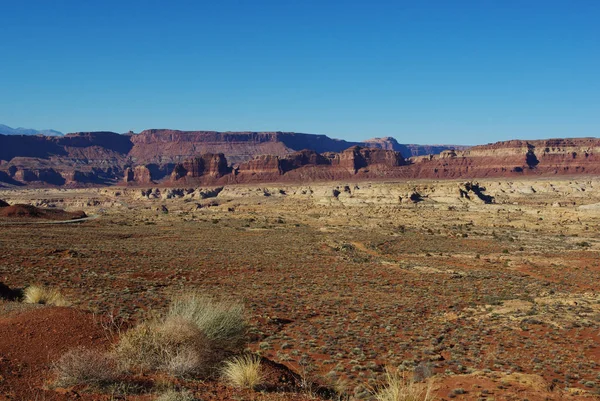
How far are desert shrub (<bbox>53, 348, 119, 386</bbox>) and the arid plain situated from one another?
18 cm

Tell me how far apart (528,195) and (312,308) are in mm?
105041

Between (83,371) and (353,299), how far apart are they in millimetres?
13189

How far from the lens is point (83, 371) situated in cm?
672

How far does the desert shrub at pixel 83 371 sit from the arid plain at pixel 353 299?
182mm

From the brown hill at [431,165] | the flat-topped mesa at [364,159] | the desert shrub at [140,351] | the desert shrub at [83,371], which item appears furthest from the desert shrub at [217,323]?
the flat-topped mesa at [364,159]

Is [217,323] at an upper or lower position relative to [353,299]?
upper

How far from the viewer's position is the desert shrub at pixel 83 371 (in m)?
6.67

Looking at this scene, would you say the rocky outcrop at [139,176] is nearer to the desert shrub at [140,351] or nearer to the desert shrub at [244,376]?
the desert shrub at [140,351]

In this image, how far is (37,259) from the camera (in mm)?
25297

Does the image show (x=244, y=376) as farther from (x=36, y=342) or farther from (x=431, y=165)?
(x=431, y=165)

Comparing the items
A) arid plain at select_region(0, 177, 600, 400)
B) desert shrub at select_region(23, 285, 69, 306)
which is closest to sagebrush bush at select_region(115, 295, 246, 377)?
arid plain at select_region(0, 177, 600, 400)

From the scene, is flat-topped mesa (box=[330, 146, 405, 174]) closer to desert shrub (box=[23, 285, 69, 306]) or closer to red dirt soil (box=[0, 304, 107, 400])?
desert shrub (box=[23, 285, 69, 306])

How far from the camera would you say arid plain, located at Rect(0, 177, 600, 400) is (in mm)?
Answer: 9016

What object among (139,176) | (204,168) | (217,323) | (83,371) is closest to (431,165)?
(204,168)
